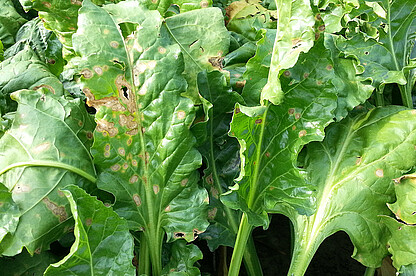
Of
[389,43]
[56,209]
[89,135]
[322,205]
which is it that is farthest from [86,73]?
[389,43]

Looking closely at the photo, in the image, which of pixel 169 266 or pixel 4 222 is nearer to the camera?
pixel 4 222

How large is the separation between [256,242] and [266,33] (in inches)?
25.3

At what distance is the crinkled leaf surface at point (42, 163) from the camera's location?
72 centimetres

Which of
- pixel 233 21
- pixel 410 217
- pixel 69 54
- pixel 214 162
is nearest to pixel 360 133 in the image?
pixel 410 217

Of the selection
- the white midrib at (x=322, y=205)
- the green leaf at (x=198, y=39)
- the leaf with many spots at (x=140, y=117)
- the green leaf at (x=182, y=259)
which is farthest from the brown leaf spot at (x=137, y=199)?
the white midrib at (x=322, y=205)

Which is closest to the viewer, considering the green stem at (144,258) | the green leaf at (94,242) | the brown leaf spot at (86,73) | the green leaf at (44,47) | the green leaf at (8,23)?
the green leaf at (94,242)

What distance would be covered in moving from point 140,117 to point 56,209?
0.21m

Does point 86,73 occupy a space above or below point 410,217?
above

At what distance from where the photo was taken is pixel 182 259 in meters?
0.81

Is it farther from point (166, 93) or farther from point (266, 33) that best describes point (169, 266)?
point (266, 33)

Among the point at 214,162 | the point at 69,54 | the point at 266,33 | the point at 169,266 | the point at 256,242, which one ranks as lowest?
the point at 256,242

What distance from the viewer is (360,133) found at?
2.84 feet

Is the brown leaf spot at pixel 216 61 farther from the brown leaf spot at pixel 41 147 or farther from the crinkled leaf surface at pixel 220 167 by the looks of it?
the brown leaf spot at pixel 41 147

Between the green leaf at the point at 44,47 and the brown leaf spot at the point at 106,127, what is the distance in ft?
1.08
